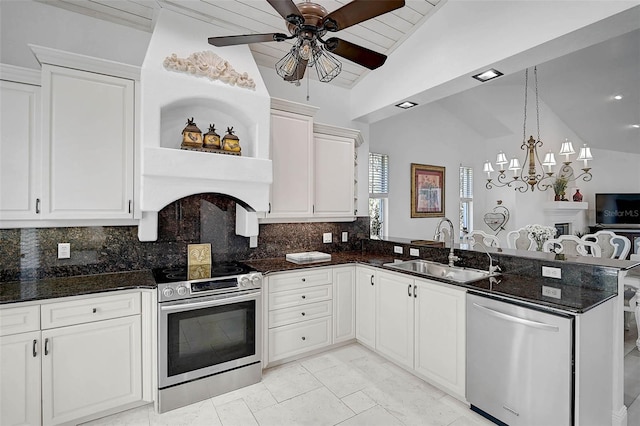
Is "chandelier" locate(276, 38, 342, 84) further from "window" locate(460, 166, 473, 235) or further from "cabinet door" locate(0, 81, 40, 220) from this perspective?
"window" locate(460, 166, 473, 235)

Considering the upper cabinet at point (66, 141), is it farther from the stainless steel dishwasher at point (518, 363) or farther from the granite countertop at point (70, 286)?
the stainless steel dishwasher at point (518, 363)

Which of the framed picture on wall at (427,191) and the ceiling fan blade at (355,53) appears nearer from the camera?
the ceiling fan blade at (355,53)

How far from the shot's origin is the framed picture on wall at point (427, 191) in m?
5.66

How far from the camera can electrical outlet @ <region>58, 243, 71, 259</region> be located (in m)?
2.38

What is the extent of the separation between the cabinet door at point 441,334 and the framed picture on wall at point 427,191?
3.32m

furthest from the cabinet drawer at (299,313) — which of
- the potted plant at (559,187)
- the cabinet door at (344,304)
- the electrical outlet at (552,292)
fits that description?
the potted plant at (559,187)

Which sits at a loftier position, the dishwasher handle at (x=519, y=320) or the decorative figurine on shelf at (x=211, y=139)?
the decorative figurine on shelf at (x=211, y=139)

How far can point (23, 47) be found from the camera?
2.31m

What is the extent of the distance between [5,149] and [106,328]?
1.37 meters

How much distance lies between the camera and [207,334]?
7.80 feet

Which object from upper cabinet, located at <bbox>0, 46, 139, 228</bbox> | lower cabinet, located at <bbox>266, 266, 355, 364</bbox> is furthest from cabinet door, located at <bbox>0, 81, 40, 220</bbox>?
lower cabinet, located at <bbox>266, 266, 355, 364</bbox>

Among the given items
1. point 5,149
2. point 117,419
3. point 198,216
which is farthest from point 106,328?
point 5,149

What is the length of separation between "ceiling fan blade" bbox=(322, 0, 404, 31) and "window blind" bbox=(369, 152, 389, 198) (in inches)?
137

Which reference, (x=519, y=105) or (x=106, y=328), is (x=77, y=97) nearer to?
→ (x=106, y=328)
